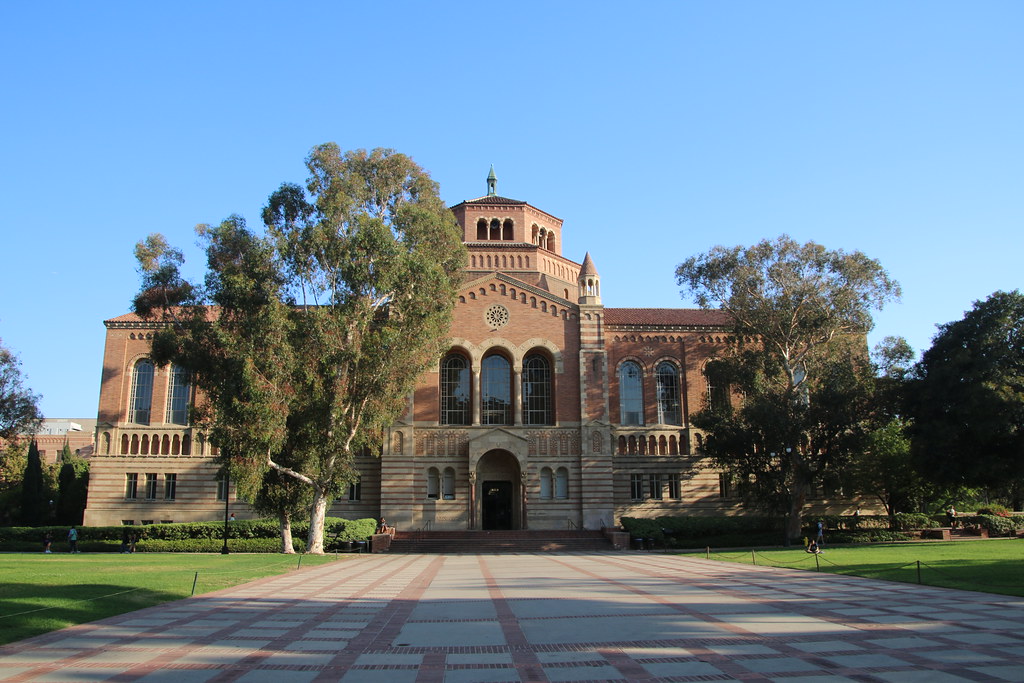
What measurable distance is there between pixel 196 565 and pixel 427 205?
19426 mm

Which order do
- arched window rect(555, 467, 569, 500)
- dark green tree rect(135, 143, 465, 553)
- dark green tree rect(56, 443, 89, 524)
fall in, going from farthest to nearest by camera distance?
dark green tree rect(56, 443, 89, 524) < arched window rect(555, 467, 569, 500) < dark green tree rect(135, 143, 465, 553)

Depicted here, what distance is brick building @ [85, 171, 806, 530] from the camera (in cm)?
4416

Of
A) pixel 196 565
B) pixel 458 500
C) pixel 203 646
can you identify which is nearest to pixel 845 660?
pixel 203 646

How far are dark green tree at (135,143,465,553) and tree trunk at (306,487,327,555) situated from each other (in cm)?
6

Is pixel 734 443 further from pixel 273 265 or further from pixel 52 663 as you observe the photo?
pixel 52 663

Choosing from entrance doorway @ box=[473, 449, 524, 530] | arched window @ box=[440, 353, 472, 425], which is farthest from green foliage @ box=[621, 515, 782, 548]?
arched window @ box=[440, 353, 472, 425]

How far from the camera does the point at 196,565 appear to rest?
2517 cm

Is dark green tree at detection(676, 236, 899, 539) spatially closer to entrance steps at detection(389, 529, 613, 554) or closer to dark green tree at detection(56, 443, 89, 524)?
entrance steps at detection(389, 529, 613, 554)

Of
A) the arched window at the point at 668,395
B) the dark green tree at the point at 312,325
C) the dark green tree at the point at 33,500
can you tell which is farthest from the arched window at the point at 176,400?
the arched window at the point at 668,395

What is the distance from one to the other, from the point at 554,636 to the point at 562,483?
33280 millimetres

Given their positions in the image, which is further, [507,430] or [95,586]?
[507,430]

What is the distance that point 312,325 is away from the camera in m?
31.9

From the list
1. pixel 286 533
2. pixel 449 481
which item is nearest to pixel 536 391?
pixel 449 481

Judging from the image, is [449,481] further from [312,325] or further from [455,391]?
[312,325]
